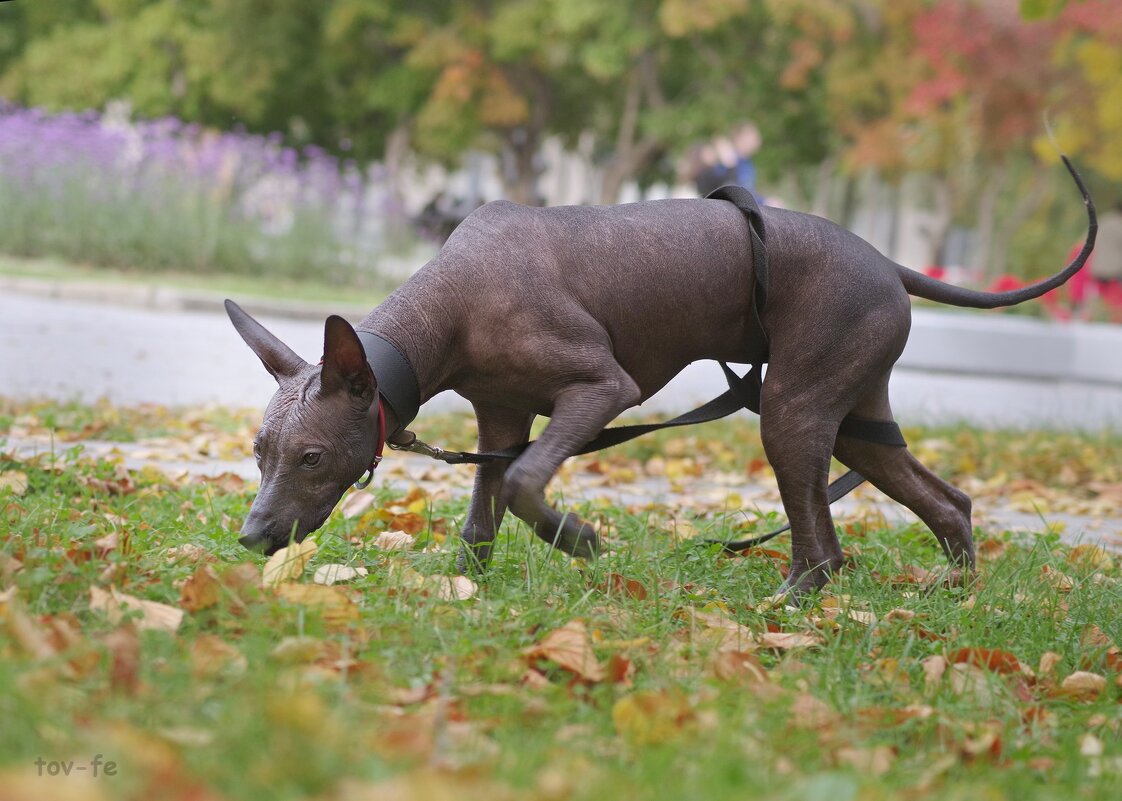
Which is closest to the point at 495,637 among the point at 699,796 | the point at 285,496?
the point at 285,496

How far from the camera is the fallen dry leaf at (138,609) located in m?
3.07

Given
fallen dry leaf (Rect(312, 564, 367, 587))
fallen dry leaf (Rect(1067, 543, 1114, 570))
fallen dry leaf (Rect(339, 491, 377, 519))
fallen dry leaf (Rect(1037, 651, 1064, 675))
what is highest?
fallen dry leaf (Rect(1037, 651, 1064, 675))

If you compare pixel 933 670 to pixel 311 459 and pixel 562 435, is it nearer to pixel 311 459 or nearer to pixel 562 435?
pixel 562 435

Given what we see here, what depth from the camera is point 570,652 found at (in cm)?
316

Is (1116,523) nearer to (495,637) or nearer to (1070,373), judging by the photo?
(495,637)

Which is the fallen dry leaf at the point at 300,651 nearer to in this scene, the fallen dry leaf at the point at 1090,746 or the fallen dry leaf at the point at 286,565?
the fallen dry leaf at the point at 286,565

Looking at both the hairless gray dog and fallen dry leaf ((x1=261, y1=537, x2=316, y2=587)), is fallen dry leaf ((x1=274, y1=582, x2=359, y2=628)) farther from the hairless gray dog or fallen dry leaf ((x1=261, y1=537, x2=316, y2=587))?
the hairless gray dog

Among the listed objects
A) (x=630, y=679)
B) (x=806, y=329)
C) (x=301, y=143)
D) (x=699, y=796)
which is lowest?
(x=301, y=143)

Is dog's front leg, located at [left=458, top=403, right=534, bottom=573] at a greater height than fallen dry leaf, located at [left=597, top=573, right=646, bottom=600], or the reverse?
dog's front leg, located at [left=458, top=403, right=534, bottom=573]

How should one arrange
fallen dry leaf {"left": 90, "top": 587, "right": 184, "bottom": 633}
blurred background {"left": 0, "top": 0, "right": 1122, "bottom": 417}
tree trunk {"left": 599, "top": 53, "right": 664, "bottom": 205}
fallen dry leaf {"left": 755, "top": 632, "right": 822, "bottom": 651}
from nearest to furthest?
fallen dry leaf {"left": 90, "top": 587, "right": 184, "bottom": 633}
fallen dry leaf {"left": 755, "top": 632, "right": 822, "bottom": 651}
blurred background {"left": 0, "top": 0, "right": 1122, "bottom": 417}
tree trunk {"left": 599, "top": 53, "right": 664, "bottom": 205}

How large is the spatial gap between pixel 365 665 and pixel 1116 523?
5045 millimetres

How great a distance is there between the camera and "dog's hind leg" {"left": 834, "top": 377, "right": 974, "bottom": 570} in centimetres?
461

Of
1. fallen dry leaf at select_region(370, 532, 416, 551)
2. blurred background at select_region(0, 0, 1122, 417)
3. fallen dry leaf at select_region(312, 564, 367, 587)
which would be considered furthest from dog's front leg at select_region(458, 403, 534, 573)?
blurred background at select_region(0, 0, 1122, 417)

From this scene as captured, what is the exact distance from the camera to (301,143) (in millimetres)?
34125
